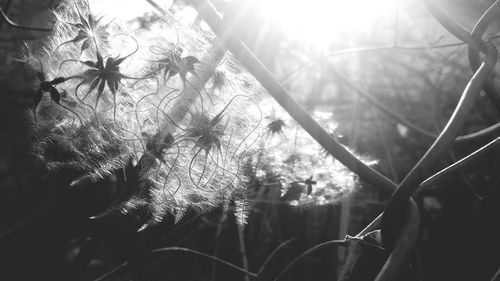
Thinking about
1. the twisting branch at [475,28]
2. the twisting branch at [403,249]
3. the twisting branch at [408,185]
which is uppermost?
the twisting branch at [475,28]

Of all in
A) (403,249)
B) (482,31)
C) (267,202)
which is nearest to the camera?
(403,249)

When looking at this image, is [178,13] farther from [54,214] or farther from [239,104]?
[54,214]

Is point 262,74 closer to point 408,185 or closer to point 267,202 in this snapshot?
point 408,185

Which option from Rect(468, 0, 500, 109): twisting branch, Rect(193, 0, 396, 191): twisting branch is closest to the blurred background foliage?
Rect(193, 0, 396, 191): twisting branch

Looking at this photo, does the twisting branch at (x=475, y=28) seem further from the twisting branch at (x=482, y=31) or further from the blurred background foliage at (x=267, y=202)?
the blurred background foliage at (x=267, y=202)

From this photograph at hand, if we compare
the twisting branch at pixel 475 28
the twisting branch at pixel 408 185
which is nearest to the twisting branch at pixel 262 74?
the twisting branch at pixel 408 185

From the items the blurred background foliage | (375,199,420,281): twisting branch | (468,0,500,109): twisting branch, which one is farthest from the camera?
the blurred background foliage

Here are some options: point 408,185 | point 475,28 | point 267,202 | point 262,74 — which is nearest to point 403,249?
point 408,185

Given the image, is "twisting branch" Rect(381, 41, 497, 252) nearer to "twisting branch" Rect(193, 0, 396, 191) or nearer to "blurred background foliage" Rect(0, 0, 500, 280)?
"twisting branch" Rect(193, 0, 396, 191)

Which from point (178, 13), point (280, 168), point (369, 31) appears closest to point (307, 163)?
point (280, 168)
